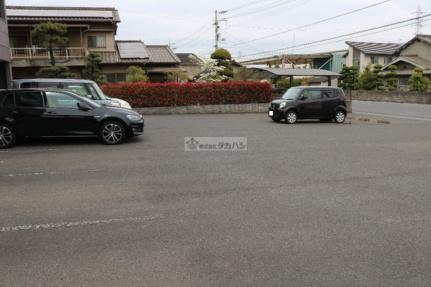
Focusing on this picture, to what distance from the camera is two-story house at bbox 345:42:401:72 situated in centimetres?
5088

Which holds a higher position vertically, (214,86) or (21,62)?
(21,62)

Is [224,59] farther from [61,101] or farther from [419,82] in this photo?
[61,101]

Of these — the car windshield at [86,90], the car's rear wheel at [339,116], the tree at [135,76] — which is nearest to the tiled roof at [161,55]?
the tree at [135,76]

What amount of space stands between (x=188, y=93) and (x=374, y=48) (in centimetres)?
3923

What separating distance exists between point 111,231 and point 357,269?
252 cm

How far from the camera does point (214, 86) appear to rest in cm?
2109

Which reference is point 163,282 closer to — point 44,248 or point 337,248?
point 44,248

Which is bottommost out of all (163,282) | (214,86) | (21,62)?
(163,282)

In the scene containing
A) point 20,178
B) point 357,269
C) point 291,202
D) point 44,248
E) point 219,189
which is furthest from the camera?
point 20,178

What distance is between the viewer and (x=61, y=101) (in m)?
10.0

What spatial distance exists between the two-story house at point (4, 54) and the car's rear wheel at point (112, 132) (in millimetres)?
8219

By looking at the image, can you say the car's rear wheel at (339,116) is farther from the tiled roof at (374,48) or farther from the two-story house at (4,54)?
the tiled roof at (374,48)

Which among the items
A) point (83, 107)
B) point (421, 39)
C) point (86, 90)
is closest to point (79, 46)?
point (86, 90)

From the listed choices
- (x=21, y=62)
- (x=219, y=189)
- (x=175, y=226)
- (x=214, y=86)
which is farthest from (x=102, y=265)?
(x=21, y=62)
